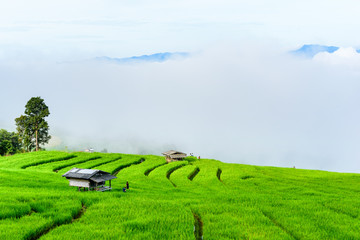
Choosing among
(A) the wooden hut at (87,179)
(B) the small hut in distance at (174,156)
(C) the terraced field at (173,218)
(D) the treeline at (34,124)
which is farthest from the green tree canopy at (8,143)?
(C) the terraced field at (173,218)

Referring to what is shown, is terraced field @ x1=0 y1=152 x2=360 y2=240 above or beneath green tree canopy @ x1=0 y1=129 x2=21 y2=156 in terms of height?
beneath

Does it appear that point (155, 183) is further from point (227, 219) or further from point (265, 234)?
point (265, 234)

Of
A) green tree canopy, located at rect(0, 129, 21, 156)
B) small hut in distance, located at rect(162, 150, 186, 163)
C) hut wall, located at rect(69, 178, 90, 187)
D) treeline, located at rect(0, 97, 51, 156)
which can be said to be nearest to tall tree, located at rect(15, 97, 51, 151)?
treeline, located at rect(0, 97, 51, 156)

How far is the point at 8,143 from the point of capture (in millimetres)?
77438

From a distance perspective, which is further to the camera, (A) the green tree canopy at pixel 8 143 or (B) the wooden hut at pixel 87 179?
(A) the green tree canopy at pixel 8 143

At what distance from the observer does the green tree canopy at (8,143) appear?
7725 centimetres

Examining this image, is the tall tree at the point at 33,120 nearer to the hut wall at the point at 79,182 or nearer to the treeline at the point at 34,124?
the treeline at the point at 34,124

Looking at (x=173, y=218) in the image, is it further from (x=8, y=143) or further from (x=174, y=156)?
(x=8, y=143)

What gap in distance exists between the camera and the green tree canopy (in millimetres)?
77250

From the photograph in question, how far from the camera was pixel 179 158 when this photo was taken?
64125mm

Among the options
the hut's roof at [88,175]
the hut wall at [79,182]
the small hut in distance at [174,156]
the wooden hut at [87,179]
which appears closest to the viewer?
the hut's roof at [88,175]

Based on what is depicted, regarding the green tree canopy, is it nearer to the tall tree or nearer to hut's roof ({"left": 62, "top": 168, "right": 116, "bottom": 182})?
the tall tree

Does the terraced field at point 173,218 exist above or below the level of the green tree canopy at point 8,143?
below

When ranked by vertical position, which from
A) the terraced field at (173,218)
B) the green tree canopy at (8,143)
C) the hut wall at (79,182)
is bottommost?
the terraced field at (173,218)
